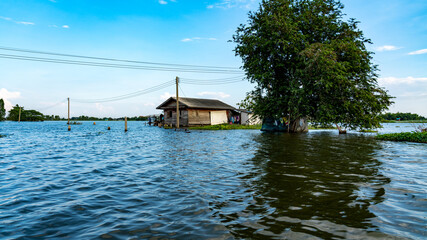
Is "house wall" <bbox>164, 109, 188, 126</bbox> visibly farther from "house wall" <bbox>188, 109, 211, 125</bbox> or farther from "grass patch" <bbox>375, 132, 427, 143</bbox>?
"grass patch" <bbox>375, 132, 427, 143</bbox>

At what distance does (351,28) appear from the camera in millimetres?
25062

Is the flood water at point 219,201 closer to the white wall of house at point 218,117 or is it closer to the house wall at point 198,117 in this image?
the house wall at point 198,117

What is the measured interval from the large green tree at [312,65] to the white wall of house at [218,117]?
1979cm

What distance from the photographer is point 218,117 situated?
46.9 meters

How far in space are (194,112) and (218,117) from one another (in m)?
6.16

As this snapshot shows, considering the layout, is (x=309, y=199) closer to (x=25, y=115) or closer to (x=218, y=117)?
(x=218, y=117)

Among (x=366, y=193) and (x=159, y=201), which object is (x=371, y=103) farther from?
(x=159, y=201)

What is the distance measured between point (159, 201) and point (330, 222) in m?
3.49

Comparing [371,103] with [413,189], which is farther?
[371,103]

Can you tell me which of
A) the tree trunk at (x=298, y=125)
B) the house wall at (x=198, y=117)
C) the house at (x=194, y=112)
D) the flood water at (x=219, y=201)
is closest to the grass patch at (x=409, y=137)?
the tree trunk at (x=298, y=125)

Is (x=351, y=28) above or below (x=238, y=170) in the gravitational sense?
above

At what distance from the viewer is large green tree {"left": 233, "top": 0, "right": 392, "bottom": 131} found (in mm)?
21703

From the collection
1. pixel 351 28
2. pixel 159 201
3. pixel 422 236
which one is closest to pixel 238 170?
pixel 159 201

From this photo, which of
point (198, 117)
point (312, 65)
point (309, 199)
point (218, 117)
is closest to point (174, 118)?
point (198, 117)
